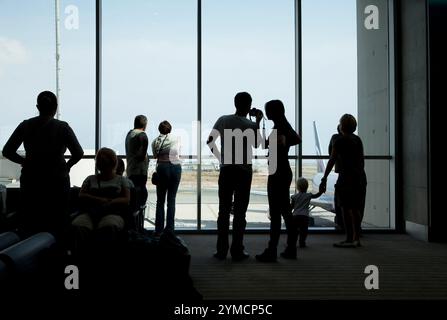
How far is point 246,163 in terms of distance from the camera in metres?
4.44

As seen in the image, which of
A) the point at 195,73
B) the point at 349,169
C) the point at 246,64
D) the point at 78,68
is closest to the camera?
the point at 349,169

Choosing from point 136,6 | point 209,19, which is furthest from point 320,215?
point 136,6

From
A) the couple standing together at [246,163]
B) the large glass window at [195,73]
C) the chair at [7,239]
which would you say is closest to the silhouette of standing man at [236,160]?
the couple standing together at [246,163]

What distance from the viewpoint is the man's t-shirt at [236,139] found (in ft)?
14.4

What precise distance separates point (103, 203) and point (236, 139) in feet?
4.44

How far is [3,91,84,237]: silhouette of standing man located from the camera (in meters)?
3.28

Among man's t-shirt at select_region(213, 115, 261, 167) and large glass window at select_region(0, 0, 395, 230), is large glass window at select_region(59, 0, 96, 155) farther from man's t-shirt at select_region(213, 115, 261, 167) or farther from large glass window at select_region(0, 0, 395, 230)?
man's t-shirt at select_region(213, 115, 261, 167)

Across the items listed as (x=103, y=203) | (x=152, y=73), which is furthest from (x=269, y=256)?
(x=152, y=73)

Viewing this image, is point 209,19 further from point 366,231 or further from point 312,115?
point 366,231

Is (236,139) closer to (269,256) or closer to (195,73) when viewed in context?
(269,256)

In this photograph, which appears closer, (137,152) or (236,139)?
(236,139)

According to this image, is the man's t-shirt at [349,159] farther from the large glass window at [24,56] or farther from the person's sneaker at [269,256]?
the large glass window at [24,56]

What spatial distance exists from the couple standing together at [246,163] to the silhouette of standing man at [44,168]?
4.69 ft
